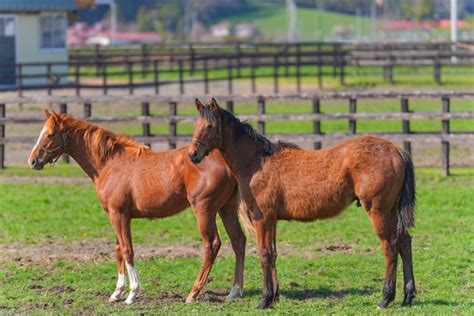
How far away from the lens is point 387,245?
920 centimetres

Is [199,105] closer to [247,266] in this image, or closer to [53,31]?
[247,266]

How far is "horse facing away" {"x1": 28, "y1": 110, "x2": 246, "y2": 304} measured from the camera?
9875mm

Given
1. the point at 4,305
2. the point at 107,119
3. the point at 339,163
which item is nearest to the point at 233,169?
the point at 339,163

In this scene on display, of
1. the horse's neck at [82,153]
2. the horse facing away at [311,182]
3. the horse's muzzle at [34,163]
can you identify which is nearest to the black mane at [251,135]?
the horse facing away at [311,182]

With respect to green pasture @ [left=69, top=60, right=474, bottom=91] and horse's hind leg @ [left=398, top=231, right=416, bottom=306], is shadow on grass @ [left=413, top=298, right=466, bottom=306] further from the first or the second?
green pasture @ [left=69, top=60, right=474, bottom=91]

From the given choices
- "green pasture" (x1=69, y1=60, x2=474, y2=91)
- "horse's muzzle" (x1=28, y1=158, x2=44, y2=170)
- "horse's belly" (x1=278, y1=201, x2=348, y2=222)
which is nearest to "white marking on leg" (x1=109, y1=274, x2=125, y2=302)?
"horse's muzzle" (x1=28, y1=158, x2=44, y2=170)

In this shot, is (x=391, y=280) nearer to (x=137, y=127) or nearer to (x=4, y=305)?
(x=4, y=305)

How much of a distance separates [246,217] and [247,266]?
171 cm

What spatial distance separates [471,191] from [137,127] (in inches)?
422

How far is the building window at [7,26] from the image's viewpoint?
37.4 meters

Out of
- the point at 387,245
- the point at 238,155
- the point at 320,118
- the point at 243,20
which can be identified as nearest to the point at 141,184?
the point at 238,155

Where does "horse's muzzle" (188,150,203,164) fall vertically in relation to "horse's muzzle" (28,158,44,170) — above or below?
above

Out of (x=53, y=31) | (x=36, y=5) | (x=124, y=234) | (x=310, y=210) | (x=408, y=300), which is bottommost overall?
(x=408, y=300)

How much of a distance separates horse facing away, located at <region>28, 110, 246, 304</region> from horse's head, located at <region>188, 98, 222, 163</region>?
0.50 metres
